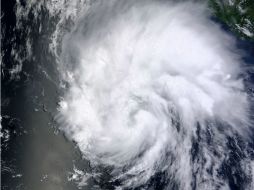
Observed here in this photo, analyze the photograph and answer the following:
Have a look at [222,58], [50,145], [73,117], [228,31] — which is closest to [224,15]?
[228,31]

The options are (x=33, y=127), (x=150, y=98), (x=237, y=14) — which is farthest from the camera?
(x=237, y=14)

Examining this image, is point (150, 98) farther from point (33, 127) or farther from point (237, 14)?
point (237, 14)

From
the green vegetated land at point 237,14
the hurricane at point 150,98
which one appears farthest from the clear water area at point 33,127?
the green vegetated land at point 237,14

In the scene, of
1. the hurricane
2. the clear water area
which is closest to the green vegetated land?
the hurricane

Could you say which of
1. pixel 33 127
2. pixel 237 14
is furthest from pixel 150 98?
pixel 237 14

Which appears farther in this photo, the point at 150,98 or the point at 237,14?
the point at 237,14

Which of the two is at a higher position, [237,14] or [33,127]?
[237,14]

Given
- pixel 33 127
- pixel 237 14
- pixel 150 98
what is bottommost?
pixel 33 127
